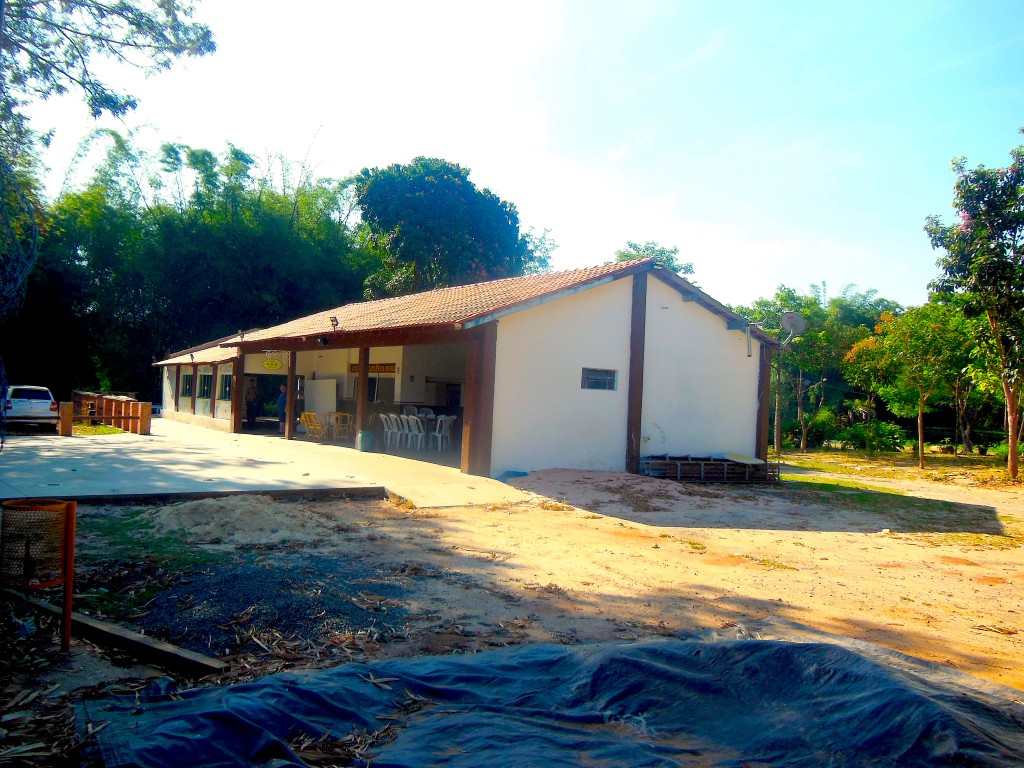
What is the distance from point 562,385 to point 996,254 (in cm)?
1048

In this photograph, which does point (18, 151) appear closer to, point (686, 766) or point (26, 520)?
point (26, 520)

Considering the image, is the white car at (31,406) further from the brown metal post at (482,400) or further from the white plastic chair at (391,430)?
the brown metal post at (482,400)

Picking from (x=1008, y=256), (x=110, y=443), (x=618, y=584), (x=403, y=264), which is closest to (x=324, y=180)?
(x=403, y=264)

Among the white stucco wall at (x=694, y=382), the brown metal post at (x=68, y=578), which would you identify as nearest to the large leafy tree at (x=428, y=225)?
the white stucco wall at (x=694, y=382)

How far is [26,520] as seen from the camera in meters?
4.48

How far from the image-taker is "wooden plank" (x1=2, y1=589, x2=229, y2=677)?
13.5 feet

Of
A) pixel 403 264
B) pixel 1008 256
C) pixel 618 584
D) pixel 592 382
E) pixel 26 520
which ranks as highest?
pixel 403 264

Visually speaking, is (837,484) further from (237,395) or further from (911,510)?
(237,395)

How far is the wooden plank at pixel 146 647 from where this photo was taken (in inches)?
161

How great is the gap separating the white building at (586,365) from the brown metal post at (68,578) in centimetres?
853

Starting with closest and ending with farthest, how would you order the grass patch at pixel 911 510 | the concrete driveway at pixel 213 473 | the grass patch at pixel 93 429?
1. the concrete driveway at pixel 213 473
2. the grass patch at pixel 911 510
3. the grass patch at pixel 93 429

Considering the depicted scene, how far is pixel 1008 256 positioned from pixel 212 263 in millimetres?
28348

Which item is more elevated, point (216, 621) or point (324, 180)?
point (324, 180)

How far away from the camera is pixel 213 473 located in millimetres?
11961
